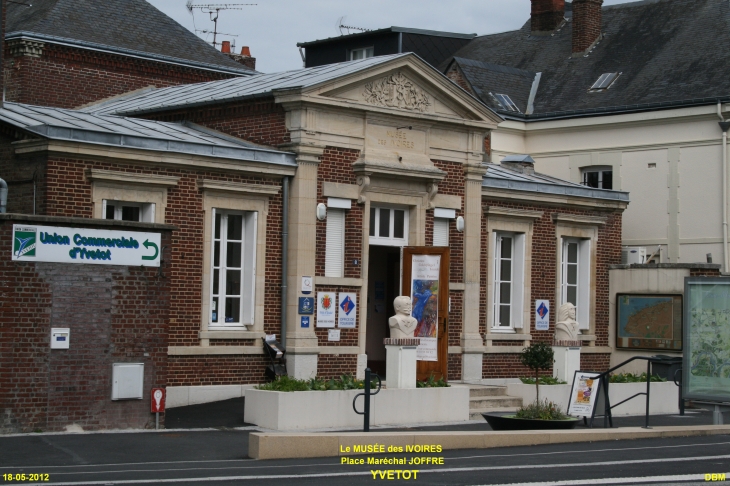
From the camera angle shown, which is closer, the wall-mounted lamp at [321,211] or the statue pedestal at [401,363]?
the statue pedestal at [401,363]

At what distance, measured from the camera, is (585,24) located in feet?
129

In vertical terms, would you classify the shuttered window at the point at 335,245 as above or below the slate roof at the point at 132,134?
below

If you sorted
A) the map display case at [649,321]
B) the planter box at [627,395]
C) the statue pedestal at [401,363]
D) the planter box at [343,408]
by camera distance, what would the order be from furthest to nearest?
the map display case at [649,321]
the planter box at [627,395]
the statue pedestal at [401,363]
the planter box at [343,408]

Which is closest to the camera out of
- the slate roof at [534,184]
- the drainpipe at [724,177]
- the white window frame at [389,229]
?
the white window frame at [389,229]

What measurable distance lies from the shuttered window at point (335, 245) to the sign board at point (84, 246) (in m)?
5.42

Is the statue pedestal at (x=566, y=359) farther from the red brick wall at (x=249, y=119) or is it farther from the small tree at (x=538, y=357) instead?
the red brick wall at (x=249, y=119)

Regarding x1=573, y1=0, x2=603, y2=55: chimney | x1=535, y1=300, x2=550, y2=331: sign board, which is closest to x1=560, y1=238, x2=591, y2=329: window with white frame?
x1=535, y1=300, x2=550, y2=331: sign board

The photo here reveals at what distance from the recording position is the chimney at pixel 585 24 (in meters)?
39.2

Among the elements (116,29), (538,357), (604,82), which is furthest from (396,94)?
(604,82)

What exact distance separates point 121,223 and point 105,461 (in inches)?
172

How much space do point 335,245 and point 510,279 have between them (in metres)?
5.41

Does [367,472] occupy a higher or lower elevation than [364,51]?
lower

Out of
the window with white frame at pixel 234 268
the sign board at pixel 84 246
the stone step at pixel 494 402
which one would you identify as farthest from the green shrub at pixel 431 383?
the sign board at pixel 84 246

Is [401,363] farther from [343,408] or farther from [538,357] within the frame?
[538,357]
